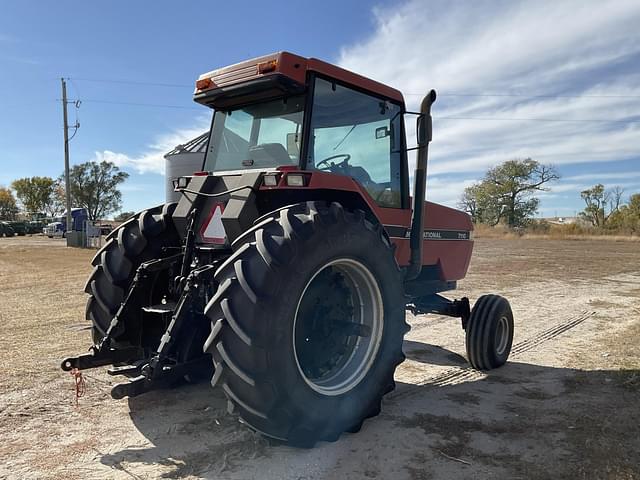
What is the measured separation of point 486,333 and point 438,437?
6.20ft

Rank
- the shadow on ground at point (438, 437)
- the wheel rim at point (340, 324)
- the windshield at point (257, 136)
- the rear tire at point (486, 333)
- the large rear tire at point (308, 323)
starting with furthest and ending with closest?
the rear tire at point (486, 333) → the windshield at point (257, 136) → the wheel rim at point (340, 324) → the shadow on ground at point (438, 437) → the large rear tire at point (308, 323)

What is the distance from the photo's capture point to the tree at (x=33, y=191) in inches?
2596

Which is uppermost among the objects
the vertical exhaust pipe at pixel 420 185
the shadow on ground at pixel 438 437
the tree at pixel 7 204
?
the tree at pixel 7 204

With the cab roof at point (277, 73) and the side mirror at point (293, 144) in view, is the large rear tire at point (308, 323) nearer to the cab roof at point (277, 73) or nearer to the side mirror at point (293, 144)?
the side mirror at point (293, 144)

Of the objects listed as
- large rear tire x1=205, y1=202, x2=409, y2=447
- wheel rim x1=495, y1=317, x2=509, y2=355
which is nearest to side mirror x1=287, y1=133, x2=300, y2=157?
large rear tire x1=205, y1=202, x2=409, y2=447

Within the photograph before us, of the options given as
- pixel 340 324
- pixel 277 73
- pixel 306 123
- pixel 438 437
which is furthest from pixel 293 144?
pixel 438 437

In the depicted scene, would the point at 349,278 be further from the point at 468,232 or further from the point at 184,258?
the point at 468,232

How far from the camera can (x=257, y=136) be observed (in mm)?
4430

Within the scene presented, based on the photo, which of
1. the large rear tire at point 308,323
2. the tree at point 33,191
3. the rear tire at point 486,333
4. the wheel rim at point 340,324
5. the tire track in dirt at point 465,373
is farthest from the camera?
the tree at point 33,191

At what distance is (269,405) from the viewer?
9.91 ft

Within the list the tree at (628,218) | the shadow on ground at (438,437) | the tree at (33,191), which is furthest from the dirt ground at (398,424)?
the tree at (33,191)

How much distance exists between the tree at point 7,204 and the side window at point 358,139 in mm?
63369

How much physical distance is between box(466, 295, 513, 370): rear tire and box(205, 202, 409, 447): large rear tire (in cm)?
176

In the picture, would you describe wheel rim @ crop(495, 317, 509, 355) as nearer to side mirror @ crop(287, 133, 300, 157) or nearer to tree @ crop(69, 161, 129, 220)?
side mirror @ crop(287, 133, 300, 157)
